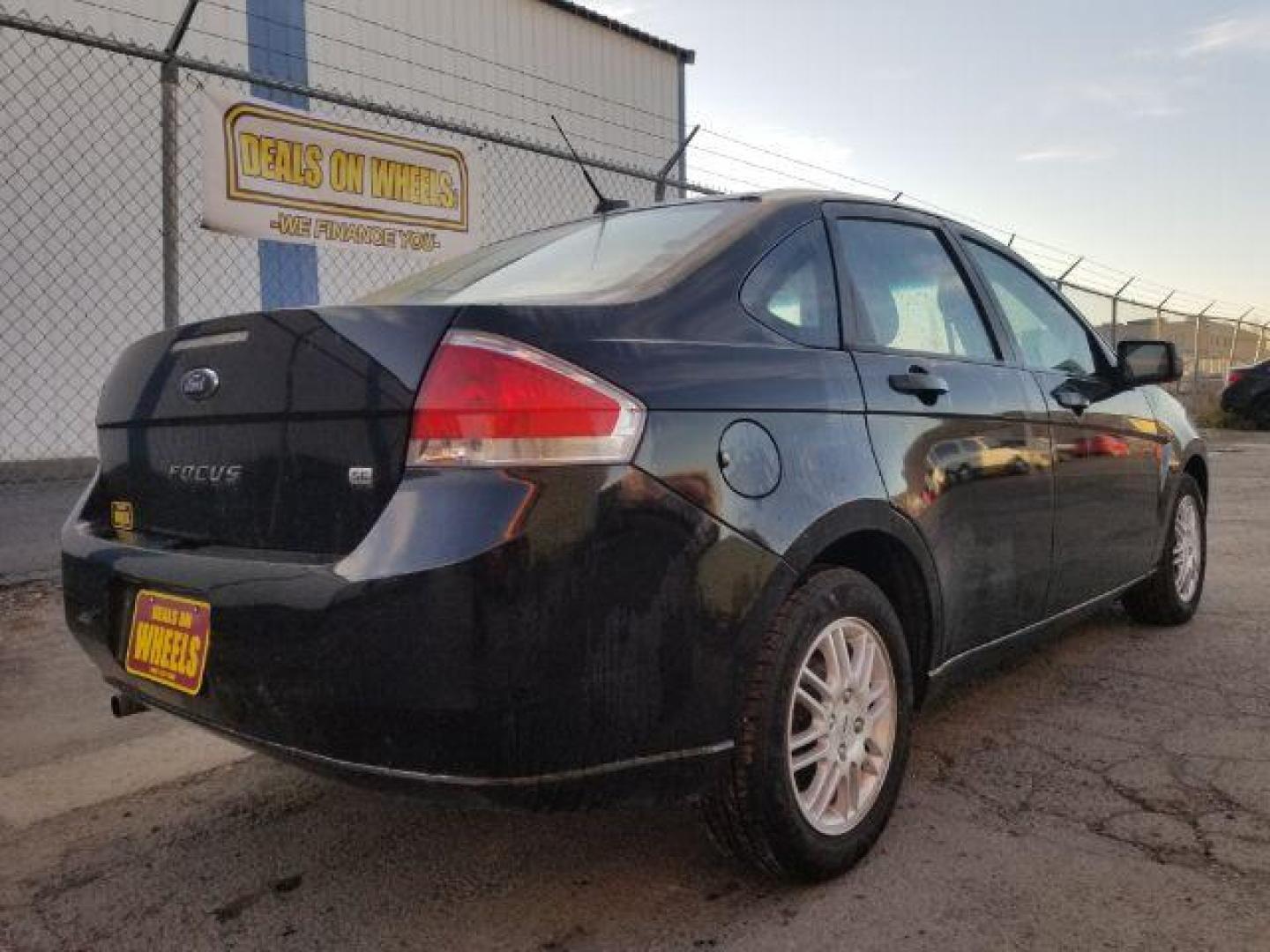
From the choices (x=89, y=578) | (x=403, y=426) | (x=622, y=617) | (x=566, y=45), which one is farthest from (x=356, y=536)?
(x=566, y=45)

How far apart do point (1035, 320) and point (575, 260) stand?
1765mm

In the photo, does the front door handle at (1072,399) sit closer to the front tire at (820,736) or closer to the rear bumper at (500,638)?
the front tire at (820,736)

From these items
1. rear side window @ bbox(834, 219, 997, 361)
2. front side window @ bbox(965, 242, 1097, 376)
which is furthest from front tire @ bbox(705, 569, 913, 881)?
front side window @ bbox(965, 242, 1097, 376)

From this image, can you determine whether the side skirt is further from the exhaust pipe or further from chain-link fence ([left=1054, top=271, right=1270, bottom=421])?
chain-link fence ([left=1054, top=271, right=1270, bottom=421])

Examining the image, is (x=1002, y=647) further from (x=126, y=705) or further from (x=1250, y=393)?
(x=1250, y=393)

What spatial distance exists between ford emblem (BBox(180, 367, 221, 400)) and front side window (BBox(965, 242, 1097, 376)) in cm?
228

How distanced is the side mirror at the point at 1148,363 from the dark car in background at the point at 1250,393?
1516 centimetres

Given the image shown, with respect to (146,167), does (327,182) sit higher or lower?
lower

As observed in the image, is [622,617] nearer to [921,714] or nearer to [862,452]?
[862,452]

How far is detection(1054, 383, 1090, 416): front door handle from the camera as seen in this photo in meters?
3.29

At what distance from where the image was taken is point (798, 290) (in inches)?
95.9

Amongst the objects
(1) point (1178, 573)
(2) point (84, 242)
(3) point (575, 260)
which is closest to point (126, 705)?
(3) point (575, 260)

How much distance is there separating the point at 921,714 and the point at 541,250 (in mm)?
1880

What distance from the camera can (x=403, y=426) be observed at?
5.98 ft
